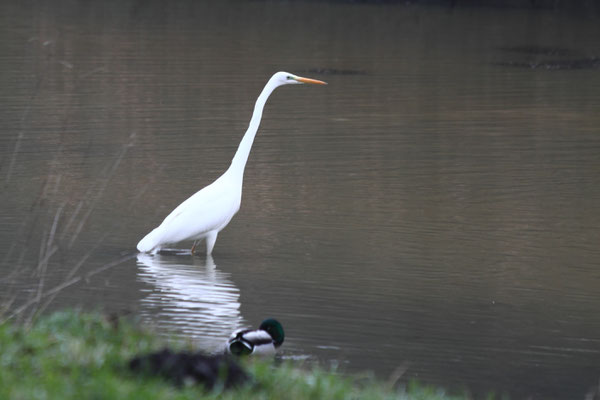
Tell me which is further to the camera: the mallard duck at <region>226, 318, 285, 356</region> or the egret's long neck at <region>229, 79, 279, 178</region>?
the egret's long neck at <region>229, 79, 279, 178</region>

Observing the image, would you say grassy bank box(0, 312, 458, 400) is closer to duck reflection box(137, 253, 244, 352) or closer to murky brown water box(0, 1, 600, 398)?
murky brown water box(0, 1, 600, 398)

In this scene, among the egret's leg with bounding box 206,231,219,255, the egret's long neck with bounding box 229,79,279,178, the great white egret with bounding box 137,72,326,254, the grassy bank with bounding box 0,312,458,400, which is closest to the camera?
the grassy bank with bounding box 0,312,458,400

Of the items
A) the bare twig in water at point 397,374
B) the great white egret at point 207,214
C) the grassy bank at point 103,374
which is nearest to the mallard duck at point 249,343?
the grassy bank at point 103,374

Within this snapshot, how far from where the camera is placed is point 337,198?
11.1 meters

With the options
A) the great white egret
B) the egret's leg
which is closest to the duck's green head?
the great white egret

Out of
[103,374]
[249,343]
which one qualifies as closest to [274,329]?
[249,343]

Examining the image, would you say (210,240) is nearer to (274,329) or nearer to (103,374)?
(274,329)

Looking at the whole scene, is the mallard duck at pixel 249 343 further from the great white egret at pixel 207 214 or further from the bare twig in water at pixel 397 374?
the great white egret at pixel 207 214

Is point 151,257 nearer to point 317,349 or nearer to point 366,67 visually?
point 317,349

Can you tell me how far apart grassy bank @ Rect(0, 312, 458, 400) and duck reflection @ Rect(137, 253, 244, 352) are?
0.94 m

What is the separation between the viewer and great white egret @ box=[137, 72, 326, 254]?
8.78m

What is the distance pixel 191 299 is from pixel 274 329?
1.61 meters

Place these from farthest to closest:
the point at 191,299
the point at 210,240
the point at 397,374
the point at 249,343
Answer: the point at 210,240, the point at 191,299, the point at 397,374, the point at 249,343

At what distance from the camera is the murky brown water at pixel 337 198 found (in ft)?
23.6
